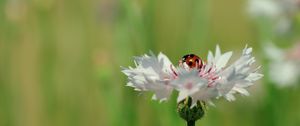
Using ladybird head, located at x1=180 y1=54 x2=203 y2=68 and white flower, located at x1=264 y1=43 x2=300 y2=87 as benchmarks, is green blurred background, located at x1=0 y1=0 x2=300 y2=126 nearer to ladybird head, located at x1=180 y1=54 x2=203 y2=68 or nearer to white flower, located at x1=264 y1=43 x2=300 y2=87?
white flower, located at x1=264 y1=43 x2=300 y2=87

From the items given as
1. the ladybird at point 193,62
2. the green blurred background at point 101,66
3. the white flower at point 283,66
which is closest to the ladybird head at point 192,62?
the ladybird at point 193,62

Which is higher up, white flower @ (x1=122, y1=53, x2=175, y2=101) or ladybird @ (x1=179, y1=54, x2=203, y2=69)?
ladybird @ (x1=179, y1=54, x2=203, y2=69)

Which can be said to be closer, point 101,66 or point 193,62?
point 193,62

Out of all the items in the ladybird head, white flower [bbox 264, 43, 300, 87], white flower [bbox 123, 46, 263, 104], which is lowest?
white flower [bbox 123, 46, 263, 104]

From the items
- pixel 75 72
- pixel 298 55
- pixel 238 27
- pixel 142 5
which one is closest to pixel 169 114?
pixel 142 5

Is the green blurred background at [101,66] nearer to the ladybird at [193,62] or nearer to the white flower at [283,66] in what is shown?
the white flower at [283,66]

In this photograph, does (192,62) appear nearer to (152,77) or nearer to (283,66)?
(152,77)

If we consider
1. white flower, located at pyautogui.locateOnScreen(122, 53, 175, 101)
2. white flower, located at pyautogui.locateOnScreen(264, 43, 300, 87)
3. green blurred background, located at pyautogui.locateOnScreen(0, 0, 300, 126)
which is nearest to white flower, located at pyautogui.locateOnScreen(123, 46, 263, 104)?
white flower, located at pyautogui.locateOnScreen(122, 53, 175, 101)

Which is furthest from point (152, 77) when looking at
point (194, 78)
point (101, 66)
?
point (101, 66)
